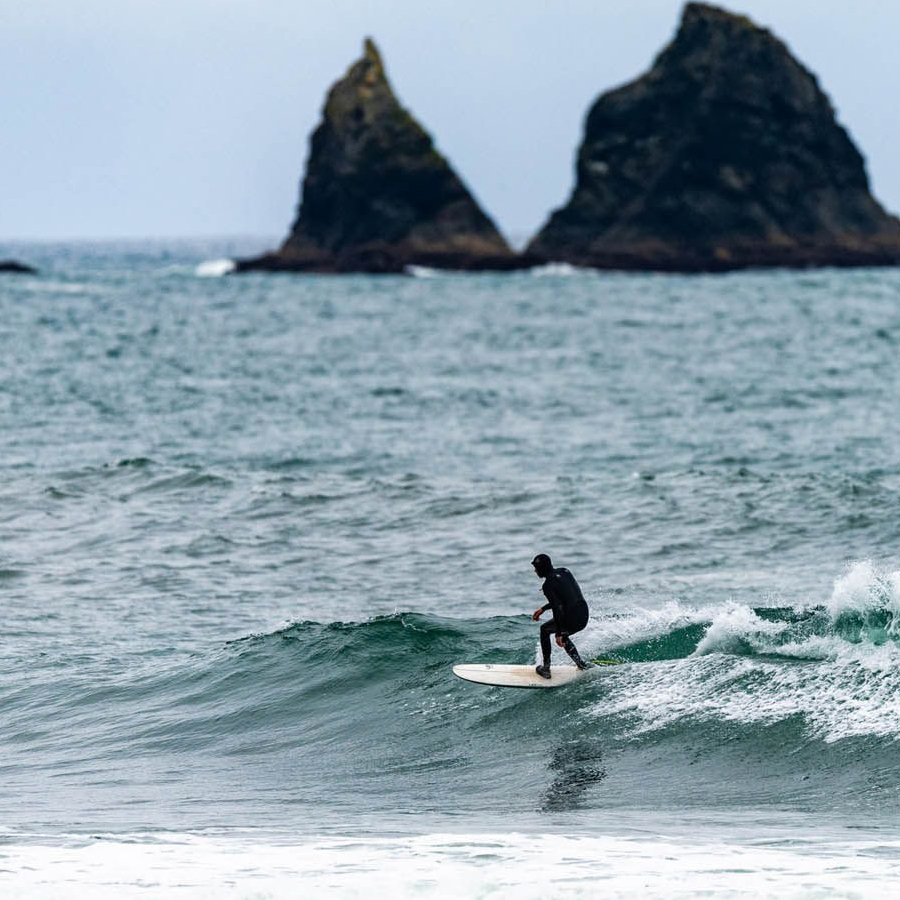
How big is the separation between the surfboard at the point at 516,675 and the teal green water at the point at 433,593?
0.68 feet

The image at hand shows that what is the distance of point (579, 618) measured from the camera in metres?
17.1

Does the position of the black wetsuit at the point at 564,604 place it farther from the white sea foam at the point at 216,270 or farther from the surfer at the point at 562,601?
the white sea foam at the point at 216,270

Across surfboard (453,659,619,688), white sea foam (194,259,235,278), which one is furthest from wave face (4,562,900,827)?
white sea foam (194,259,235,278)

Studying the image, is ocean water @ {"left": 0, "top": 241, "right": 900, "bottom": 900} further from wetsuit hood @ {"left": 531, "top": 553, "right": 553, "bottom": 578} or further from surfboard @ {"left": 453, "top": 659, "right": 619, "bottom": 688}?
wetsuit hood @ {"left": 531, "top": 553, "right": 553, "bottom": 578}

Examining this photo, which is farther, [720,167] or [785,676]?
[720,167]

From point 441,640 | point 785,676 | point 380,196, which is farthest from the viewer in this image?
point 380,196

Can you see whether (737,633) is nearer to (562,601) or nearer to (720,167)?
(562,601)

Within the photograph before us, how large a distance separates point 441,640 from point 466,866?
25.6 feet

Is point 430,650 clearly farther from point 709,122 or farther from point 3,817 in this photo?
point 709,122

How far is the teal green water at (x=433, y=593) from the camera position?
1539cm

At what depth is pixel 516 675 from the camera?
17766 millimetres

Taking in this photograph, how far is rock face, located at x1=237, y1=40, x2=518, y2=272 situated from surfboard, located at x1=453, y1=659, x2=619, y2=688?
134625mm

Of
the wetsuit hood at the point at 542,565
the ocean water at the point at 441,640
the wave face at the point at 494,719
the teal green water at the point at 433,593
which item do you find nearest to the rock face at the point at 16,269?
the teal green water at the point at 433,593

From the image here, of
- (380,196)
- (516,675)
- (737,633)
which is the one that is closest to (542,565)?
(516,675)
